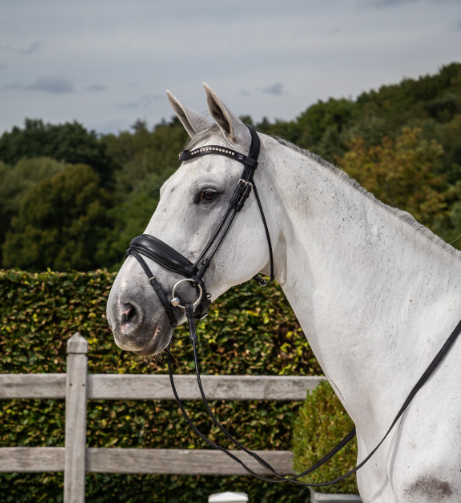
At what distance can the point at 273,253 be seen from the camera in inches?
89.8

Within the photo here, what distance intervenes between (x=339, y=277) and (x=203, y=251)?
0.56 meters

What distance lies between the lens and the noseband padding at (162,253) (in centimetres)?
206

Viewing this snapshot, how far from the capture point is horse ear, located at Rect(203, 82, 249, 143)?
6.95 ft

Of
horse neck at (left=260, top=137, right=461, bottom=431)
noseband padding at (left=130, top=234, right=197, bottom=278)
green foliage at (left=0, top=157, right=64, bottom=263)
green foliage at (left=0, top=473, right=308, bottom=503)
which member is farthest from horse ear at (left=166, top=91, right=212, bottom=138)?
green foliage at (left=0, top=157, right=64, bottom=263)

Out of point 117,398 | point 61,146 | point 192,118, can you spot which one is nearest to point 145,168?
point 61,146

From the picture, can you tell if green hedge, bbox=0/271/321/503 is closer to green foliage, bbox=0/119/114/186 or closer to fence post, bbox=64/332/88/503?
fence post, bbox=64/332/88/503

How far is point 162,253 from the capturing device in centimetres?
206

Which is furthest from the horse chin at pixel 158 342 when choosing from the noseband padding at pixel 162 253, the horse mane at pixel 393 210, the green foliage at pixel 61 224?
the green foliage at pixel 61 224

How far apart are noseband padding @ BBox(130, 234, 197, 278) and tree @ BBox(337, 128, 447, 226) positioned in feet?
78.8

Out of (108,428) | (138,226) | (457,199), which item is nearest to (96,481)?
(108,428)

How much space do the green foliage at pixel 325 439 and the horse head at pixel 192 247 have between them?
A: 2.40m

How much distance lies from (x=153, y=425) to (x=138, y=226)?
29979 millimetres

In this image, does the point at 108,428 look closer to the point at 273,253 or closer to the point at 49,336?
the point at 49,336

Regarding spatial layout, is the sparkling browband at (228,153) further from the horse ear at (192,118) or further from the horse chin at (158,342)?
the horse chin at (158,342)
